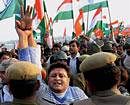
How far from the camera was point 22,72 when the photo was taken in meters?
3.17

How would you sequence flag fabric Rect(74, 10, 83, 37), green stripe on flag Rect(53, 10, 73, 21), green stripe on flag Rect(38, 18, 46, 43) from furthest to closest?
flag fabric Rect(74, 10, 83, 37) < green stripe on flag Rect(53, 10, 73, 21) < green stripe on flag Rect(38, 18, 46, 43)

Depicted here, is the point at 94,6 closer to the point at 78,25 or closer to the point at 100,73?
the point at 78,25

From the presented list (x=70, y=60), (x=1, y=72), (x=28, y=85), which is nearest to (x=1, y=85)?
(x=1, y=72)

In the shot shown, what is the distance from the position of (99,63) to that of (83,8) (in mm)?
16424

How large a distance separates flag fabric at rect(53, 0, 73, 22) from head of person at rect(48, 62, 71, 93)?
11.9 meters

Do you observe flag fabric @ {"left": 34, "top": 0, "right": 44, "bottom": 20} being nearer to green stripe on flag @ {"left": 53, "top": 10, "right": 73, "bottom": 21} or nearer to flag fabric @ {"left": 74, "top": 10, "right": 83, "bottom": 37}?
green stripe on flag @ {"left": 53, "top": 10, "right": 73, "bottom": 21}

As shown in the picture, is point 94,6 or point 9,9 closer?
point 9,9

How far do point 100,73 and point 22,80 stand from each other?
56cm

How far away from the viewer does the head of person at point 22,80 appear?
3.14 m

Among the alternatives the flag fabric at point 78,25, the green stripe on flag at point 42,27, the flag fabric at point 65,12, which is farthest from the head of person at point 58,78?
the flag fabric at point 78,25

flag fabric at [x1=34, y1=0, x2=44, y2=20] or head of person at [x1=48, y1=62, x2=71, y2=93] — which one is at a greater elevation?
flag fabric at [x1=34, y1=0, x2=44, y2=20]

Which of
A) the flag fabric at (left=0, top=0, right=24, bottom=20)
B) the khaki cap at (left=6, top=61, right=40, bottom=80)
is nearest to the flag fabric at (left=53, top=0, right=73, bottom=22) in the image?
the flag fabric at (left=0, top=0, right=24, bottom=20)

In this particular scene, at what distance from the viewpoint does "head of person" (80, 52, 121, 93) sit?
123 inches

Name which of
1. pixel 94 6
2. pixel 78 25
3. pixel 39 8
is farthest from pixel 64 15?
pixel 94 6
